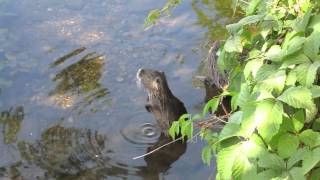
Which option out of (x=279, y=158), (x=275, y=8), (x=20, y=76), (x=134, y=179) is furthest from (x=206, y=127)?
(x=20, y=76)

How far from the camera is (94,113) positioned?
6176 mm

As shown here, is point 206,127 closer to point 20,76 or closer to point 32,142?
point 32,142

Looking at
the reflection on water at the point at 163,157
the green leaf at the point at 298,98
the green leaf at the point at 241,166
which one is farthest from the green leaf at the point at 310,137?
the reflection on water at the point at 163,157

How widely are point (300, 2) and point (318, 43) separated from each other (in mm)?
496

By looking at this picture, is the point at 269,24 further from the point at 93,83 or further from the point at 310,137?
the point at 93,83

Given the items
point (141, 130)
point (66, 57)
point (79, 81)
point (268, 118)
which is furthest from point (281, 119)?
point (66, 57)

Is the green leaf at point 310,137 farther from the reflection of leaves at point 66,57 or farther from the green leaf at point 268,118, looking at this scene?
the reflection of leaves at point 66,57

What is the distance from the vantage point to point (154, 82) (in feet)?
18.1

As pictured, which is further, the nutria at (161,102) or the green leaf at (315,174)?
the nutria at (161,102)

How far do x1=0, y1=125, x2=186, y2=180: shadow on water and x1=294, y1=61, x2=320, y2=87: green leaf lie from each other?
135 inches

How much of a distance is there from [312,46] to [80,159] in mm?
3883

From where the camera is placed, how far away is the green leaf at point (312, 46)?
76.6 inches

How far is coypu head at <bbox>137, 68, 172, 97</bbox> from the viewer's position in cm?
546

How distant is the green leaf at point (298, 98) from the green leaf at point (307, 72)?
0.14 ft
